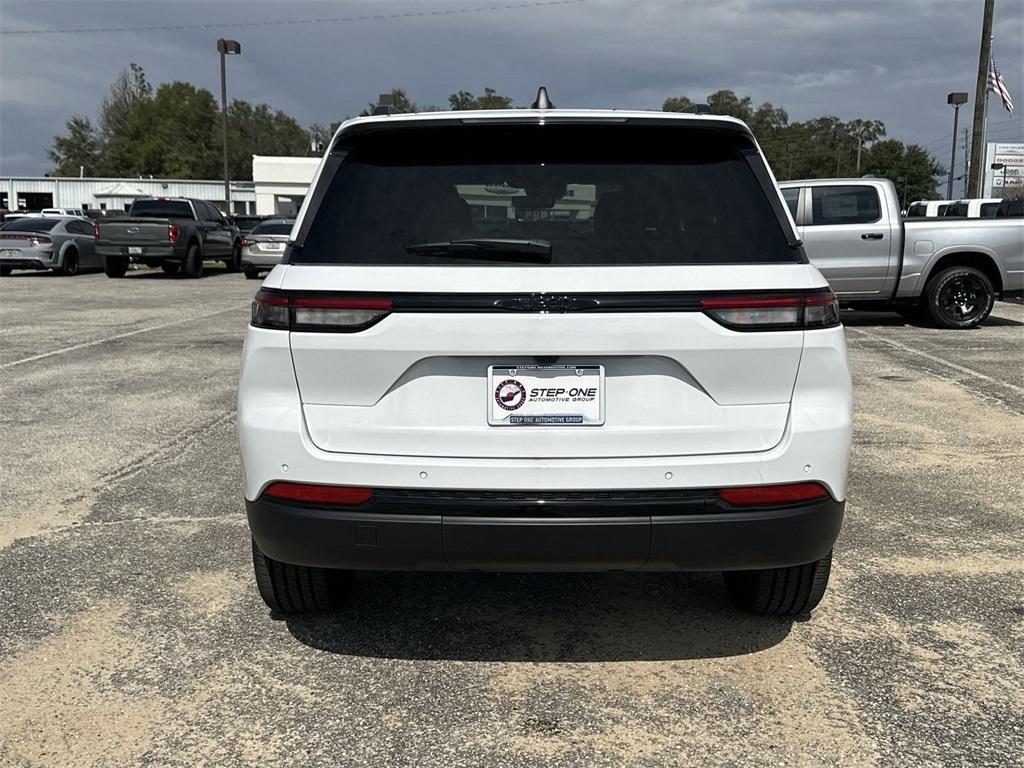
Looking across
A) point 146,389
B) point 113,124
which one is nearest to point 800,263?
point 146,389

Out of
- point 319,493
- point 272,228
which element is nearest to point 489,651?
point 319,493

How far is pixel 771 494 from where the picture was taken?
2783 millimetres

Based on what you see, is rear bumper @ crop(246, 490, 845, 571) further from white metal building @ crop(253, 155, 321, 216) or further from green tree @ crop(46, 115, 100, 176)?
green tree @ crop(46, 115, 100, 176)

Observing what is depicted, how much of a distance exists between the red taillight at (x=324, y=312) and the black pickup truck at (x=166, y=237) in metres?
20.9

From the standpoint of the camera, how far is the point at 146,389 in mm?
8219

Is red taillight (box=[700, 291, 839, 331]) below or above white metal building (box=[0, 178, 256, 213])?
below

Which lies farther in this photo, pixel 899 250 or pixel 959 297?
pixel 959 297

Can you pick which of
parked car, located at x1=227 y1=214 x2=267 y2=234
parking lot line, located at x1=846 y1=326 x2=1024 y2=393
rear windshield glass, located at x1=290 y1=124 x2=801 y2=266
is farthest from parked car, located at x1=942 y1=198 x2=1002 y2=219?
parked car, located at x1=227 y1=214 x2=267 y2=234

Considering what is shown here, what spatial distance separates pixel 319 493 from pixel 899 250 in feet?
37.4

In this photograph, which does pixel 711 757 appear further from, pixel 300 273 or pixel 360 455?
pixel 300 273

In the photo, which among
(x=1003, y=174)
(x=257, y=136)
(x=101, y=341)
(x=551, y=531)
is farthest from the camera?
(x=257, y=136)

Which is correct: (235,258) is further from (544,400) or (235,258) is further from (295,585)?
(544,400)

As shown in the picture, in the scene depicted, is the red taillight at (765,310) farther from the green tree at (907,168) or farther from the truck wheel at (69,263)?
the green tree at (907,168)

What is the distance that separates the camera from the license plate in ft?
8.91
